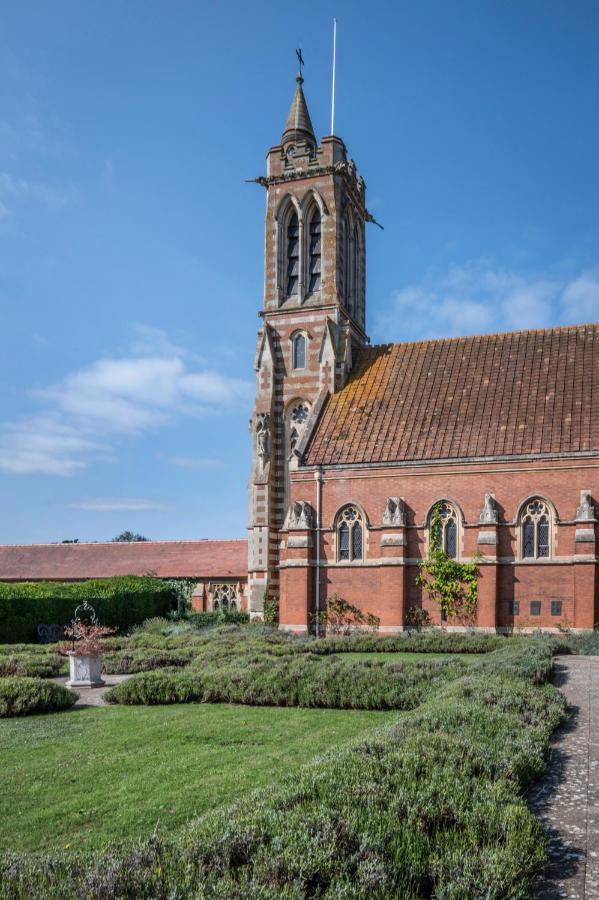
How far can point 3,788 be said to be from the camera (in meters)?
9.97

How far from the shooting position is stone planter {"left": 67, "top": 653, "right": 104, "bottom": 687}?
62.6 ft

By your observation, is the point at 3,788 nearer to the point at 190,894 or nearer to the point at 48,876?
the point at 48,876

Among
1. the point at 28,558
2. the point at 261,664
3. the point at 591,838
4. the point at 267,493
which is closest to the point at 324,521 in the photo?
the point at 267,493

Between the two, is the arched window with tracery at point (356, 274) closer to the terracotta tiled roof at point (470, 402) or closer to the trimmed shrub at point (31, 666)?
the terracotta tiled roof at point (470, 402)

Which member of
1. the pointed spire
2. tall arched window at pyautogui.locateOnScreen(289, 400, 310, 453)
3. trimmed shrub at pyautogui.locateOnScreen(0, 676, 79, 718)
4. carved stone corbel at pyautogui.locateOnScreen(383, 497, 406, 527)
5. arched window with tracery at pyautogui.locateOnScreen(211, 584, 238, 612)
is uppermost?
the pointed spire

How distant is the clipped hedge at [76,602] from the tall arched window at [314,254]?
52.2ft

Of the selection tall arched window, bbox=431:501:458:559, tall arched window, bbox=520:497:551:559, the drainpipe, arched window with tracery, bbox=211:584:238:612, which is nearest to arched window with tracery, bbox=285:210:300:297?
the drainpipe

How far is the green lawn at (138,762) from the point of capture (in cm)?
848

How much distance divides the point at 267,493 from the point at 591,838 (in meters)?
28.7

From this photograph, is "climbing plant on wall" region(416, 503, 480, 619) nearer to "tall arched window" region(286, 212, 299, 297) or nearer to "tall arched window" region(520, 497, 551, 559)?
"tall arched window" region(520, 497, 551, 559)

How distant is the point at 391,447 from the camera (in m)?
31.8

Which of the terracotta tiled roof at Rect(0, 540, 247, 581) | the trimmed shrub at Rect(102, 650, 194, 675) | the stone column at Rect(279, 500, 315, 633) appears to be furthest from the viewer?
the terracotta tiled roof at Rect(0, 540, 247, 581)

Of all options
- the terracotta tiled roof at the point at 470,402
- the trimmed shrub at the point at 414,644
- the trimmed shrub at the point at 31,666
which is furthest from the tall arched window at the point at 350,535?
the trimmed shrub at the point at 31,666

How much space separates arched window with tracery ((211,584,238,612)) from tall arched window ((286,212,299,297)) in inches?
570
